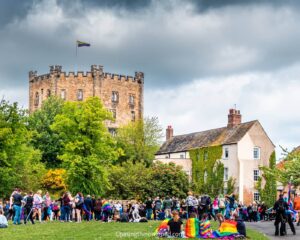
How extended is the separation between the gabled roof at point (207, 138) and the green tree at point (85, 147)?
19174 millimetres

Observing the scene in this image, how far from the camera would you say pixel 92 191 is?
195 feet

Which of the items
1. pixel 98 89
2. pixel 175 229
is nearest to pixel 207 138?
pixel 98 89

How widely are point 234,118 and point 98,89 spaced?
3448 centimetres

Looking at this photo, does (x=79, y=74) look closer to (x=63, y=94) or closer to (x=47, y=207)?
(x=63, y=94)

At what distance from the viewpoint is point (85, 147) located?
196 ft

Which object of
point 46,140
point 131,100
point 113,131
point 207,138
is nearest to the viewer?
point 207,138

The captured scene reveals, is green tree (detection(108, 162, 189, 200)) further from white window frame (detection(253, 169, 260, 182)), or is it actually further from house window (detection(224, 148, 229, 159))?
white window frame (detection(253, 169, 260, 182))

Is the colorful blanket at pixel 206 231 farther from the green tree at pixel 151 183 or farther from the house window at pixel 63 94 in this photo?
the house window at pixel 63 94

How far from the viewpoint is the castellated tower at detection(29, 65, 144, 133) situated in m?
107

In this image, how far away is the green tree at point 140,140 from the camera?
316ft

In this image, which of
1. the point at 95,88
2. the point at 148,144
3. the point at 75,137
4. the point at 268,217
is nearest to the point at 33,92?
the point at 95,88

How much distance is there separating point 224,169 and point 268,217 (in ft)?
86.0

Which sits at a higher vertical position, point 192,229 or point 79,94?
point 79,94

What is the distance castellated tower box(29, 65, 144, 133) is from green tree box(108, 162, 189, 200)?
32.4 metres
